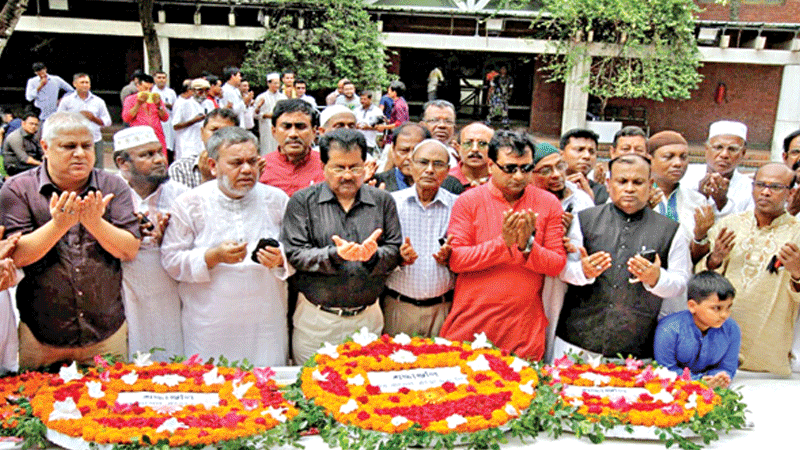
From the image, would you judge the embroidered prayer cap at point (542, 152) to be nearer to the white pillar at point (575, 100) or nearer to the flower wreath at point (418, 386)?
the flower wreath at point (418, 386)

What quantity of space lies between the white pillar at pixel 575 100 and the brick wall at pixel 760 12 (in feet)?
13.6

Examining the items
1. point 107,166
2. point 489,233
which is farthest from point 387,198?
point 107,166

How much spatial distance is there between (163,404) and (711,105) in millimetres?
18225

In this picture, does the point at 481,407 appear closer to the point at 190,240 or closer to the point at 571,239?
the point at 571,239

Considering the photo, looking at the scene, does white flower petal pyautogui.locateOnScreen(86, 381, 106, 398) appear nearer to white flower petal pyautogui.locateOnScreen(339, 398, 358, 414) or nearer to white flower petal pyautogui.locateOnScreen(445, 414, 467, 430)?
white flower petal pyautogui.locateOnScreen(339, 398, 358, 414)

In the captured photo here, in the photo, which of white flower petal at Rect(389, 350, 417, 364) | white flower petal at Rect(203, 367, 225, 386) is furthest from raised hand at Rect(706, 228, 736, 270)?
white flower petal at Rect(203, 367, 225, 386)

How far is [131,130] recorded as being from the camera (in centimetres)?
400

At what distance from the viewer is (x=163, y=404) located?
3.21 m

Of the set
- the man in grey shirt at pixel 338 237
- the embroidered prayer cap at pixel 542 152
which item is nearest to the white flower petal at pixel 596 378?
the man in grey shirt at pixel 338 237

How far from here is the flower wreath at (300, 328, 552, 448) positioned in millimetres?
3074

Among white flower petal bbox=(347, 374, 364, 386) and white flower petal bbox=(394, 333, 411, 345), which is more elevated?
Answer: white flower petal bbox=(394, 333, 411, 345)

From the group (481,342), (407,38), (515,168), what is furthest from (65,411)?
(407,38)

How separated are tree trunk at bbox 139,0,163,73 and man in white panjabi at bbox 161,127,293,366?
11025 mm

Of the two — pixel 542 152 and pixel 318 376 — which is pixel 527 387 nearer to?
pixel 318 376
